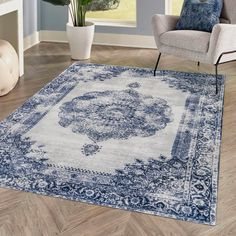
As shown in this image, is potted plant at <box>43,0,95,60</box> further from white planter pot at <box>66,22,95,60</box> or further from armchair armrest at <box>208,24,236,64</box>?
armchair armrest at <box>208,24,236,64</box>

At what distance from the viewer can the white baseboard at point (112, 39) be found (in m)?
5.79

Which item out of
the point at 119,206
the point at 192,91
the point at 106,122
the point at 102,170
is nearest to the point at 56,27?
the point at 192,91

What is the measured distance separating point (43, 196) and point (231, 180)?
1.07 metres

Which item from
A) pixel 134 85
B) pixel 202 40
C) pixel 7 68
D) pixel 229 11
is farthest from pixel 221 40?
pixel 7 68

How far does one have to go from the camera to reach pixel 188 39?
4270mm

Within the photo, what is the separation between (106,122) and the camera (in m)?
3.50

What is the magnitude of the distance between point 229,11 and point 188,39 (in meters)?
0.68

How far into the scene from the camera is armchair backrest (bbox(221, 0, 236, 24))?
4605mm

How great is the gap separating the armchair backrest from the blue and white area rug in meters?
0.62

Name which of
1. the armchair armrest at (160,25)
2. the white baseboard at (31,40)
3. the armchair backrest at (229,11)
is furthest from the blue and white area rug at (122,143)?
the white baseboard at (31,40)

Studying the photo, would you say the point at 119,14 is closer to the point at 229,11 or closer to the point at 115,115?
the point at 229,11

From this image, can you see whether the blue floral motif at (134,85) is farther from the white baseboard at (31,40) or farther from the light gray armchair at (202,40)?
the white baseboard at (31,40)

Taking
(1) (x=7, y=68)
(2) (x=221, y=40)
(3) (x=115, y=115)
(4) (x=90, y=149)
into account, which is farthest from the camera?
(2) (x=221, y=40)

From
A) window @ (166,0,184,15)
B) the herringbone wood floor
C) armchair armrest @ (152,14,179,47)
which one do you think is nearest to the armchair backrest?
armchair armrest @ (152,14,179,47)
